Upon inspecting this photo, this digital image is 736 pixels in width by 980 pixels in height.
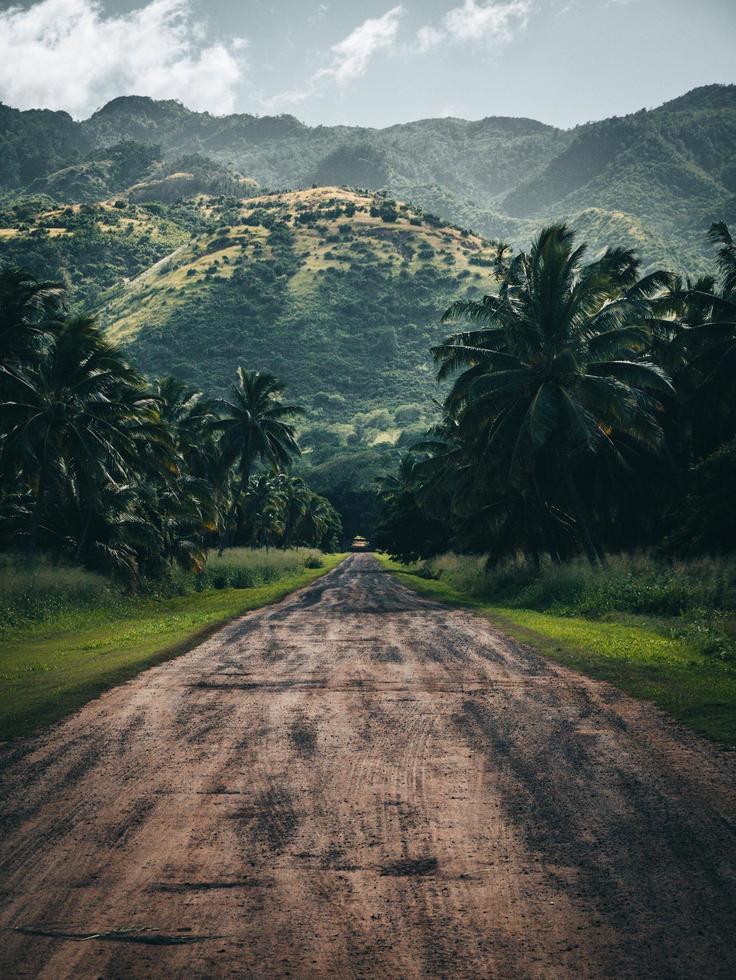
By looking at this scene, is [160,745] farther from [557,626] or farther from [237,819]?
[557,626]

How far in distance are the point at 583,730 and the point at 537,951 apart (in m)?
4.48

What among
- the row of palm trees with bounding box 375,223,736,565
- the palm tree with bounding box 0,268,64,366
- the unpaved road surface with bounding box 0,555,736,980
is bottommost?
the unpaved road surface with bounding box 0,555,736,980

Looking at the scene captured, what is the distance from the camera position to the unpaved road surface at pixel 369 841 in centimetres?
392

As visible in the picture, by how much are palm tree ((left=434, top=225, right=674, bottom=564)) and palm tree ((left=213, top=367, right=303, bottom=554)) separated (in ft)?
87.3

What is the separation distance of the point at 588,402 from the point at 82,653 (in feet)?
60.8

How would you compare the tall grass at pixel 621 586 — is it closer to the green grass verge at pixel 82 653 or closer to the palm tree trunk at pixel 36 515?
the green grass verge at pixel 82 653

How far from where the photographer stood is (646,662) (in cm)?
1270

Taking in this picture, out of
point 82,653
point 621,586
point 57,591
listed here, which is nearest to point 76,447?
point 57,591

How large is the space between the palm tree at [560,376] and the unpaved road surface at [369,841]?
17950 mm

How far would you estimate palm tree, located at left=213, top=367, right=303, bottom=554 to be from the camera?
5372 cm

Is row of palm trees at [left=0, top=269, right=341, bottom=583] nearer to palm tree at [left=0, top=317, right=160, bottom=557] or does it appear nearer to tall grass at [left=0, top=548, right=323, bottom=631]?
palm tree at [left=0, top=317, right=160, bottom=557]

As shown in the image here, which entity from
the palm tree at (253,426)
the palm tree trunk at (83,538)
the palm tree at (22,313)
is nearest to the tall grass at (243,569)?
the palm tree at (253,426)

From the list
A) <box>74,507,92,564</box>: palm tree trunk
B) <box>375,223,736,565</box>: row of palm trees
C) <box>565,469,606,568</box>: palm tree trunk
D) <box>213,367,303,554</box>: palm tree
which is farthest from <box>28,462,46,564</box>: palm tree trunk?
<box>213,367,303,554</box>: palm tree

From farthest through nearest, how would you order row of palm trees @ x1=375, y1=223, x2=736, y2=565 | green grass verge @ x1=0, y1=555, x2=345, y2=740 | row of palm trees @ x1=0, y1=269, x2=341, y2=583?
row of palm trees @ x1=0, y1=269, x2=341, y2=583 → row of palm trees @ x1=375, y1=223, x2=736, y2=565 → green grass verge @ x1=0, y1=555, x2=345, y2=740
